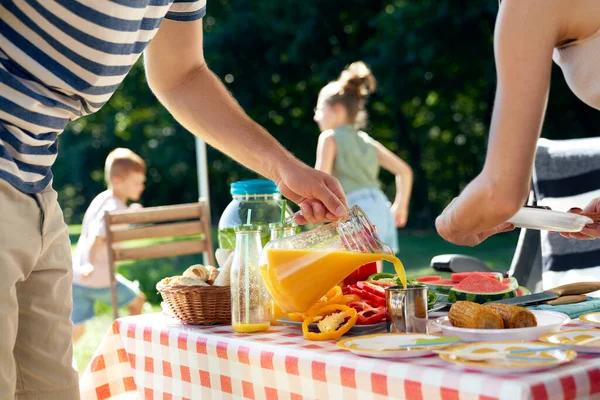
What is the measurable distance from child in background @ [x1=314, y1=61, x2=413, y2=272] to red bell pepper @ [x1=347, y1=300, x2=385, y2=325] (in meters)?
3.54

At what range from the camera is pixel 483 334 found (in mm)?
1532

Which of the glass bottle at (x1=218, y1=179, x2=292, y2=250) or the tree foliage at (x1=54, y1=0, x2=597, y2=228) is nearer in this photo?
the glass bottle at (x1=218, y1=179, x2=292, y2=250)

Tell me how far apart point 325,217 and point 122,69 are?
22.5 inches

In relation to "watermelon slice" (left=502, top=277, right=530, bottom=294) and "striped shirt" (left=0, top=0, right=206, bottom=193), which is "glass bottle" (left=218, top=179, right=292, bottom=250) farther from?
"striped shirt" (left=0, top=0, right=206, bottom=193)

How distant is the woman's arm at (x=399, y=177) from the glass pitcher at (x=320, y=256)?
415 centimetres

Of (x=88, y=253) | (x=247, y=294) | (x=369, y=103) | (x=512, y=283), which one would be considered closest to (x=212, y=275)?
(x=247, y=294)

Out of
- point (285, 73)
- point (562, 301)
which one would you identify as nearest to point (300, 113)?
point (285, 73)

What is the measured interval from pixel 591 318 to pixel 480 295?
0.28 meters

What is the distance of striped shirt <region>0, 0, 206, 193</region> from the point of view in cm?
130

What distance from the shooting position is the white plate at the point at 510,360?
1307 millimetres

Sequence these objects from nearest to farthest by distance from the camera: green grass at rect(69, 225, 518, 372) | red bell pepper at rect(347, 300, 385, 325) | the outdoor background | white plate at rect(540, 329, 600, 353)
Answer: white plate at rect(540, 329, 600, 353), red bell pepper at rect(347, 300, 385, 325), green grass at rect(69, 225, 518, 372), the outdoor background

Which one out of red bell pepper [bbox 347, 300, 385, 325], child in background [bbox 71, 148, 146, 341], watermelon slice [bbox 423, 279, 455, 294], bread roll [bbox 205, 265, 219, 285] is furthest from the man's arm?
child in background [bbox 71, 148, 146, 341]

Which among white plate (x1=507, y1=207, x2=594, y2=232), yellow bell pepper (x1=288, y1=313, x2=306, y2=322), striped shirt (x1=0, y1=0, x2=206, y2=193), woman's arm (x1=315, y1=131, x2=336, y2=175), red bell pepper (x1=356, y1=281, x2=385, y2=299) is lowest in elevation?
yellow bell pepper (x1=288, y1=313, x2=306, y2=322)

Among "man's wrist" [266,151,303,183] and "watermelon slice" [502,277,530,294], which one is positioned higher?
"man's wrist" [266,151,303,183]
